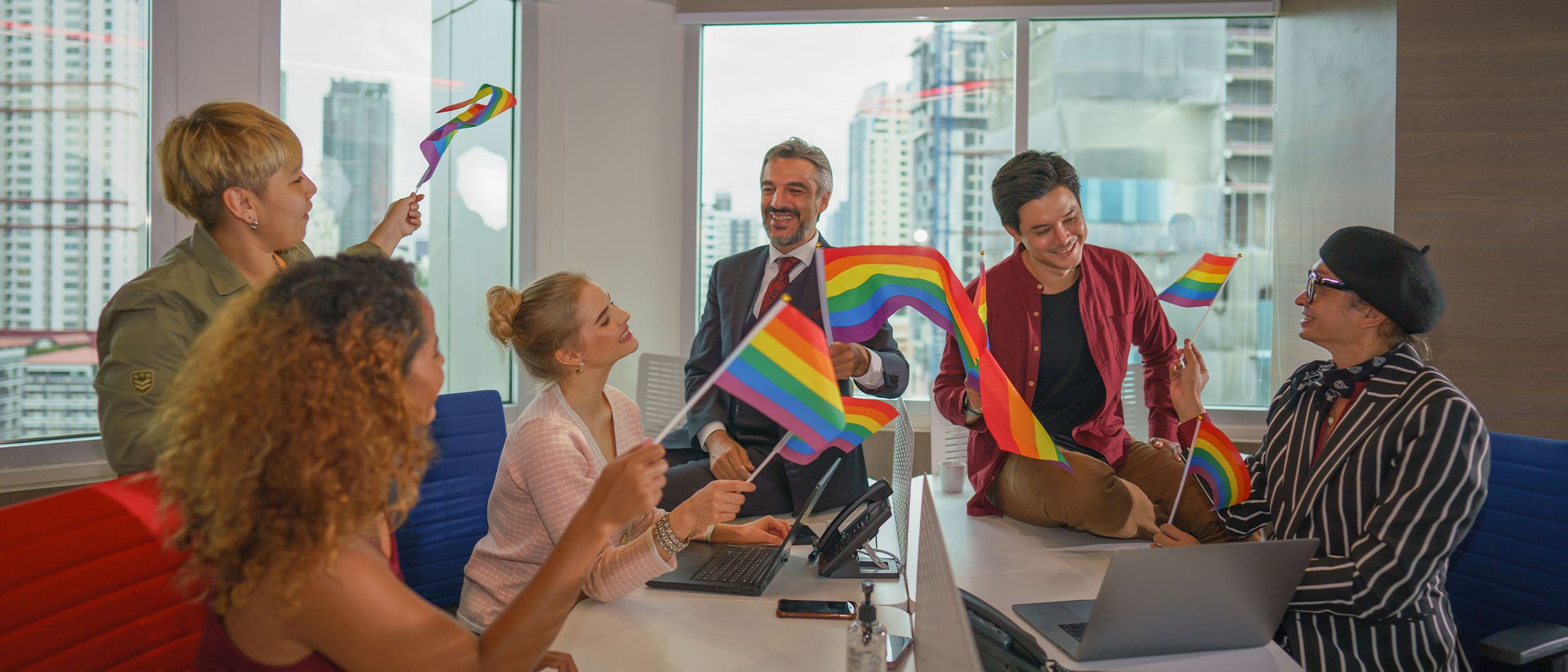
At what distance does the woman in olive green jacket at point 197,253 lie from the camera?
1636mm

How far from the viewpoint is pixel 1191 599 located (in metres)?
1.37

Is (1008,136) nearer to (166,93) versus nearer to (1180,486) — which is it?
(1180,486)

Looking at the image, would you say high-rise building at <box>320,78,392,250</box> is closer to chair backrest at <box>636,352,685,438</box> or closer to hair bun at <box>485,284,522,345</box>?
chair backrest at <box>636,352,685,438</box>

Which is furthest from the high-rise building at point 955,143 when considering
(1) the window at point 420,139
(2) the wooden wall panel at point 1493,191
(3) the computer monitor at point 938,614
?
(3) the computer monitor at point 938,614

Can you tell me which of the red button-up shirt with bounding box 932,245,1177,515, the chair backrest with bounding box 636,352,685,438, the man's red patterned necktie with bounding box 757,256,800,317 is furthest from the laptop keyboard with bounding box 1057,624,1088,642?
the chair backrest with bounding box 636,352,685,438

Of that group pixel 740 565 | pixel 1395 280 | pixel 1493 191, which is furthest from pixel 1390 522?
pixel 1493 191

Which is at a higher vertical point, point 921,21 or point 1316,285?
point 921,21

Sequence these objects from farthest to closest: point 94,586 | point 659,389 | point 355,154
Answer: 1. point 659,389
2. point 355,154
3. point 94,586

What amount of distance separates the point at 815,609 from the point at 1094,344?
4.61 feet

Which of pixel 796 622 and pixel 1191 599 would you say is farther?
pixel 796 622

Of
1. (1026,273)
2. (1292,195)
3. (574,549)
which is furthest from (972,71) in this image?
(574,549)

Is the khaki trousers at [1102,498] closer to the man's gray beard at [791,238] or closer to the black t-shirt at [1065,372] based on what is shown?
the black t-shirt at [1065,372]

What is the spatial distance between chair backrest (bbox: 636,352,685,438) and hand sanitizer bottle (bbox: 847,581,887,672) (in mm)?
2446

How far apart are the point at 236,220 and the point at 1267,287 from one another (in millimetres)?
4242
